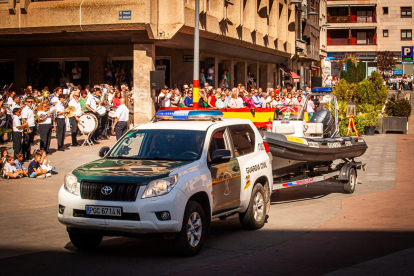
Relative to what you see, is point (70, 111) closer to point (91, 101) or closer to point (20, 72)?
point (91, 101)

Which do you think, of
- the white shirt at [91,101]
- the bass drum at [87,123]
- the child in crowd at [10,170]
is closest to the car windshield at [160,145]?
the child in crowd at [10,170]

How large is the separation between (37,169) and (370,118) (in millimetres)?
18280

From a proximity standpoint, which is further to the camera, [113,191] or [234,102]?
[234,102]

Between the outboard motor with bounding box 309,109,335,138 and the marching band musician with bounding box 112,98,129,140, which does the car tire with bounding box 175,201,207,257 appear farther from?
the marching band musician with bounding box 112,98,129,140

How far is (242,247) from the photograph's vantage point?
28.3 ft

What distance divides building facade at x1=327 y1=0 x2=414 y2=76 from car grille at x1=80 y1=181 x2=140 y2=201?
76.3 metres

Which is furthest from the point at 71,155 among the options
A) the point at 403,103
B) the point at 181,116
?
the point at 403,103

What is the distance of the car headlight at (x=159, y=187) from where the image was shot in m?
7.45

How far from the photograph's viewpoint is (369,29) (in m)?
85.9

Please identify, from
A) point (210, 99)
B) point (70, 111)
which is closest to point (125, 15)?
point (210, 99)

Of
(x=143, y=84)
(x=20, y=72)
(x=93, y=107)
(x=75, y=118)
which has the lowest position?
(x=75, y=118)

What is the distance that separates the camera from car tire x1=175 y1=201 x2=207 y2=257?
7.67 m

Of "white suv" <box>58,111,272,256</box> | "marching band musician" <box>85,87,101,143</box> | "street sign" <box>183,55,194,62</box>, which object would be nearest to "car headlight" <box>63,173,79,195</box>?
"white suv" <box>58,111,272,256</box>

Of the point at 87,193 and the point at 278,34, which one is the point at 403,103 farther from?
the point at 87,193
